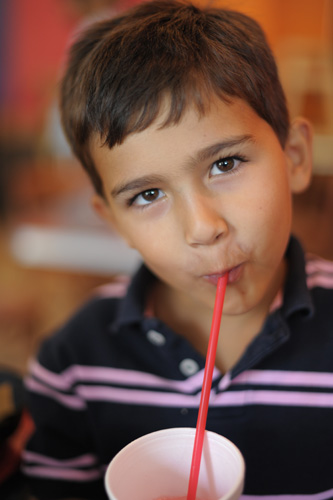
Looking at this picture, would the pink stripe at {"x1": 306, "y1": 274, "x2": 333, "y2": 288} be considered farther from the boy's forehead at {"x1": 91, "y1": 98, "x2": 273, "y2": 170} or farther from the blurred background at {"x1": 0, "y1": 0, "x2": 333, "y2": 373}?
the blurred background at {"x1": 0, "y1": 0, "x2": 333, "y2": 373}

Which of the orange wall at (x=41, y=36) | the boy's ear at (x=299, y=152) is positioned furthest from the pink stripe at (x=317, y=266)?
the orange wall at (x=41, y=36)

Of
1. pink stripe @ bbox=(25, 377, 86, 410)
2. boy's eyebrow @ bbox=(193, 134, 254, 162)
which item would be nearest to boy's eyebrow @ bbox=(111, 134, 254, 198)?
boy's eyebrow @ bbox=(193, 134, 254, 162)

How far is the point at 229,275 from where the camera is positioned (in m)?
0.68

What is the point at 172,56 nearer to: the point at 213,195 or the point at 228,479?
the point at 213,195

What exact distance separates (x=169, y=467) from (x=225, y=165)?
1.12 feet

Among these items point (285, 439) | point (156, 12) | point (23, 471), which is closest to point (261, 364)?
point (285, 439)

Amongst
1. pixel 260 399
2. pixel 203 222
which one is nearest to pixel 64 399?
pixel 260 399

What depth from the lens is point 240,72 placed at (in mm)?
671

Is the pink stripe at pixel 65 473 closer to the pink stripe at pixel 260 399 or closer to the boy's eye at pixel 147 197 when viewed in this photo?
the pink stripe at pixel 260 399

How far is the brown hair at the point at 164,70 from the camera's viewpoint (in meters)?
0.64

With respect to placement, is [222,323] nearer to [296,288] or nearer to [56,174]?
[296,288]

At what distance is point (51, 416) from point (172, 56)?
22.4 inches

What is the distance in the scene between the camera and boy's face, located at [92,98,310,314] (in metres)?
0.62

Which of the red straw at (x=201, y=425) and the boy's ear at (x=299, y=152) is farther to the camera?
the boy's ear at (x=299, y=152)
